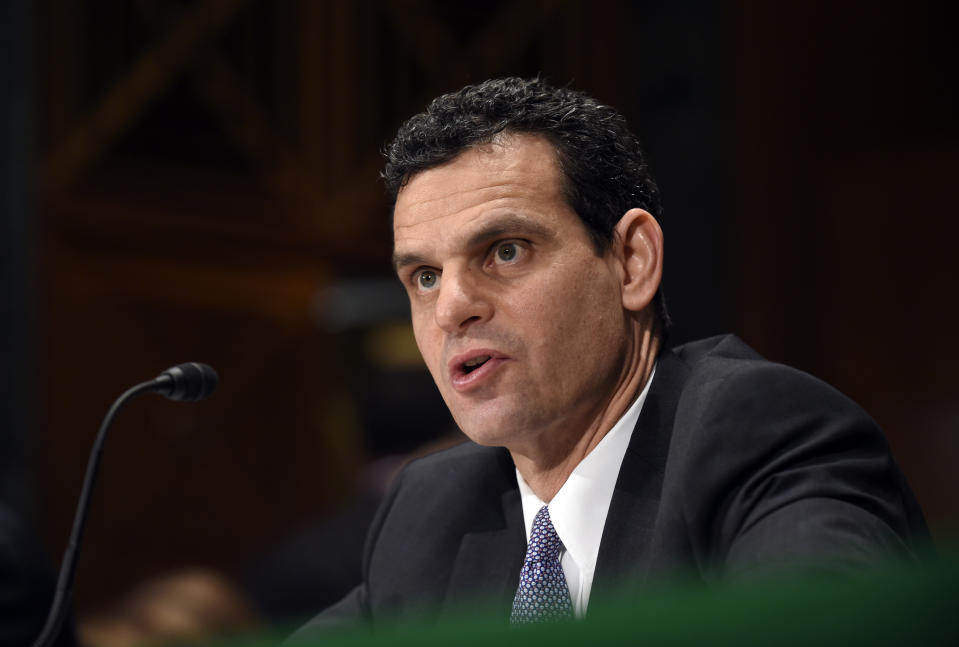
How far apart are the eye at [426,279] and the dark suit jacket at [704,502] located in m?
0.25

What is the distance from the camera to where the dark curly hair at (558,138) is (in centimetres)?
133

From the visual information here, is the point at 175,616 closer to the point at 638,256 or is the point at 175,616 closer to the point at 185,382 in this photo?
the point at 185,382

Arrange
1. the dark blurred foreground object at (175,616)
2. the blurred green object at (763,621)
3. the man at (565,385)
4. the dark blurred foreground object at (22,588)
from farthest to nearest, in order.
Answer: the dark blurred foreground object at (175,616) < the dark blurred foreground object at (22,588) < the man at (565,385) < the blurred green object at (763,621)

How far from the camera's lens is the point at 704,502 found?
1.15 meters

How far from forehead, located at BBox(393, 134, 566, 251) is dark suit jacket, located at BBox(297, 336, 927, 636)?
Result: 25cm

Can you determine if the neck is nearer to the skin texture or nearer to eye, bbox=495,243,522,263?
the skin texture

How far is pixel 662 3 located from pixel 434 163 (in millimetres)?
4361

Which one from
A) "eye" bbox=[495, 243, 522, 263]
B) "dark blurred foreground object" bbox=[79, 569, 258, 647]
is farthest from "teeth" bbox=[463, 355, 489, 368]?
"dark blurred foreground object" bbox=[79, 569, 258, 647]

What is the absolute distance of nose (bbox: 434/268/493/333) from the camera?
127 cm

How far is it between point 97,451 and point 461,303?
498 mm

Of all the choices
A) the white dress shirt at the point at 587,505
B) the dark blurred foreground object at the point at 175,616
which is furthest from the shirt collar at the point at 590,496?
the dark blurred foreground object at the point at 175,616

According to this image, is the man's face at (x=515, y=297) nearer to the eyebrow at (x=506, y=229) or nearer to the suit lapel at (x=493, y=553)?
the eyebrow at (x=506, y=229)

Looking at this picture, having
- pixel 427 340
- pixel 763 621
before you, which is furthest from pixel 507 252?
pixel 763 621

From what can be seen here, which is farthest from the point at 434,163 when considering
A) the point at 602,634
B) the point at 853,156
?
the point at 853,156
